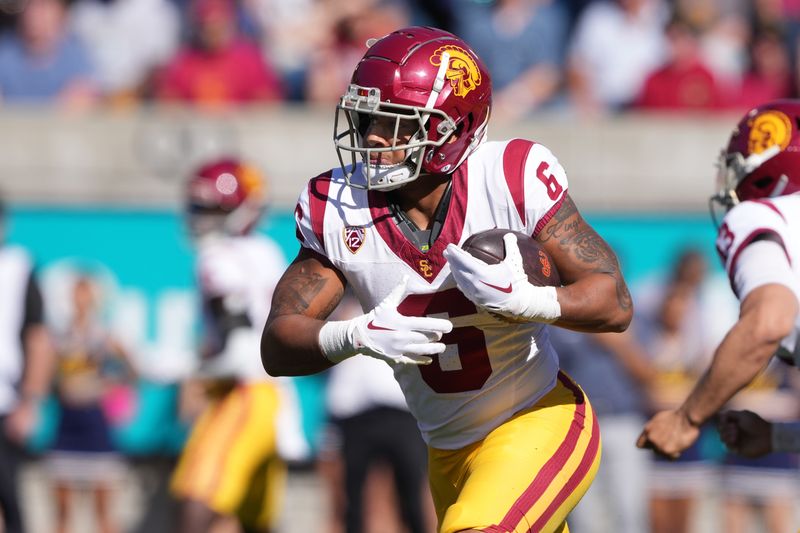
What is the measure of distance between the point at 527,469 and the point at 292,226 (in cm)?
427

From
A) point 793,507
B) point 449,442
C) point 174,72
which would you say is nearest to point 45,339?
point 174,72

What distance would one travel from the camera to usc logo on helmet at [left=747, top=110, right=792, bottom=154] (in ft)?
13.9

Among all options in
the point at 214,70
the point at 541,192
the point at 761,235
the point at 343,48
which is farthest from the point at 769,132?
the point at 214,70

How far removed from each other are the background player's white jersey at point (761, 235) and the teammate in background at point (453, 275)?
39 cm

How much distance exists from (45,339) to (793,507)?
4.09 metres

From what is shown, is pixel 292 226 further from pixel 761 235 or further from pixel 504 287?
pixel 504 287

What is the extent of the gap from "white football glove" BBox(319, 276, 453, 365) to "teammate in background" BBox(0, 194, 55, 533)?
3742 mm

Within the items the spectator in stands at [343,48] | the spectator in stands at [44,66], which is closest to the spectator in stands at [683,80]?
the spectator in stands at [343,48]

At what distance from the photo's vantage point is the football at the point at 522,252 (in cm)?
355

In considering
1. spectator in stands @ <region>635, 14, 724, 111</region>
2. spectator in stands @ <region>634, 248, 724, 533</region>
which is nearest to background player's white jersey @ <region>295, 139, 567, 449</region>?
spectator in stands @ <region>634, 248, 724, 533</region>

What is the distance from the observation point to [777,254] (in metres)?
3.91

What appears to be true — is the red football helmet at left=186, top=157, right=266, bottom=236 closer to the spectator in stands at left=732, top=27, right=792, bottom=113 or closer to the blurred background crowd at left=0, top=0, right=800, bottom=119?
the blurred background crowd at left=0, top=0, right=800, bottom=119

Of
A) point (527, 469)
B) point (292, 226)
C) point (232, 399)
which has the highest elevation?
point (527, 469)

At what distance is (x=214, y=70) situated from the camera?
869 cm
